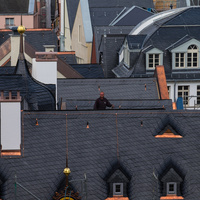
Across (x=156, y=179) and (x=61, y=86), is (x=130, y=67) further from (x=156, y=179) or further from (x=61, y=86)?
(x=156, y=179)

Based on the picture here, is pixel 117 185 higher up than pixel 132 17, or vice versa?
pixel 132 17

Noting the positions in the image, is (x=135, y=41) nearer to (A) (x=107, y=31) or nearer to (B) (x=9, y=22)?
(A) (x=107, y=31)

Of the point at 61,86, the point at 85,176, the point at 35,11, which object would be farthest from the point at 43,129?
the point at 35,11

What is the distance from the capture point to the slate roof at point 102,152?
190 ft

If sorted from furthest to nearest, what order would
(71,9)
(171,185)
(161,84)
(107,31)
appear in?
(71,9) < (107,31) < (161,84) < (171,185)

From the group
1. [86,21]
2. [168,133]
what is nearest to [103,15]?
[86,21]

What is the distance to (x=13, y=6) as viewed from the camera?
16000cm

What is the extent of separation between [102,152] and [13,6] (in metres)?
102

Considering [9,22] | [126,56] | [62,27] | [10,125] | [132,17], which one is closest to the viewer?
[10,125]

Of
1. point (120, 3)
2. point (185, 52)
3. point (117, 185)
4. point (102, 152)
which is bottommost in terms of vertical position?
point (117, 185)

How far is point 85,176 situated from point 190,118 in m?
6.80

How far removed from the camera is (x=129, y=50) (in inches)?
4023

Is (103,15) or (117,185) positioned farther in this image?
(103,15)

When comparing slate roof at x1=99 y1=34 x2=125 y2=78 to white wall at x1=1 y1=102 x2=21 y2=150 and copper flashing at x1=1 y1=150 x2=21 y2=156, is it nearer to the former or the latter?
copper flashing at x1=1 y1=150 x2=21 y2=156
